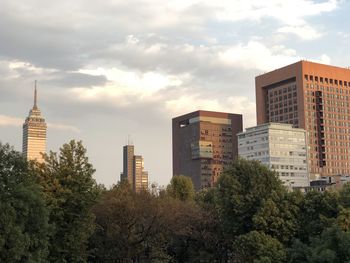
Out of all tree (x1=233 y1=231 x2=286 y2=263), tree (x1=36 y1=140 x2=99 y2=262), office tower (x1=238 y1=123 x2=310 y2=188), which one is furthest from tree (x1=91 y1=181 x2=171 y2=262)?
office tower (x1=238 y1=123 x2=310 y2=188)

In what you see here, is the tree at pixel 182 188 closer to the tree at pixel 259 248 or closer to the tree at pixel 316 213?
the tree at pixel 316 213

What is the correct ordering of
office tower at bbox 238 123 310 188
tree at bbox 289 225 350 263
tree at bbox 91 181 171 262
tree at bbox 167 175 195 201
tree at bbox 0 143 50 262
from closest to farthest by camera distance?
tree at bbox 0 143 50 262 < tree at bbox 289 225 350 263 < tree at bbox 91 181 171 262 < tree at bbox 167 175 195 201 < office tower at bbox 238 123 310 188

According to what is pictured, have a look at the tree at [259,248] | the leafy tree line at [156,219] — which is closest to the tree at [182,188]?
the leafy tree line at [156,219]

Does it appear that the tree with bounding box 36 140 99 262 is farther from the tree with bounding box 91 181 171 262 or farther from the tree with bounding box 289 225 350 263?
the tree with bounding box 289 225 350 263

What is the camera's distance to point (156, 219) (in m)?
46.0

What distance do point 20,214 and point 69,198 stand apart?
678 centimetres

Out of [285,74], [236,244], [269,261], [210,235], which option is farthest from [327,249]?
[285,74]

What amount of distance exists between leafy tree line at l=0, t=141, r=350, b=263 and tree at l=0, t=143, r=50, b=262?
6cm

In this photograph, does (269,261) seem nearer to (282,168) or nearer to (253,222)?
(253,222)

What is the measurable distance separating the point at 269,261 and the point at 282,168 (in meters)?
104

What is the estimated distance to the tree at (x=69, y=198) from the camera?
125 feet

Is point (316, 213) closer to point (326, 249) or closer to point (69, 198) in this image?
point (326, 249)

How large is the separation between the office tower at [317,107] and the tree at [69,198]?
10867cm

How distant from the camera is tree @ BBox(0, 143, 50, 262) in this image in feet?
101
